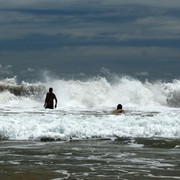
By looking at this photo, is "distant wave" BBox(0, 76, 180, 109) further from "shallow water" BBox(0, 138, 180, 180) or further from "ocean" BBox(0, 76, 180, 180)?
"shallow water" BBox(0, 138, 180, 180)

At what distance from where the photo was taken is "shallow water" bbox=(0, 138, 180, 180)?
26.9ft

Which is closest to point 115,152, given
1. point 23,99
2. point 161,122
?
point 161,122

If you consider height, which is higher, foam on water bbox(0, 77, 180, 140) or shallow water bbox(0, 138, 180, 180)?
foam on water bbox(0, 77, 180, 140)

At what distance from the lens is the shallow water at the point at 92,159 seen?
26.9 feet

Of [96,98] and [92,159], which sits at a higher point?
[96,98]

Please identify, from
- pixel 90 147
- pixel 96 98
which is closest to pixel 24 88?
pixel 96 98

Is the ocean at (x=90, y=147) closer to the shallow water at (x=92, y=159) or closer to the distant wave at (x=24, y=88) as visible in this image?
the shallow water at (x=92, y=159)

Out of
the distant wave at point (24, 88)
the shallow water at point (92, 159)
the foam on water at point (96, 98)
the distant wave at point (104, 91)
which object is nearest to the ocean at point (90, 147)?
the shallow water at point (92, 159)

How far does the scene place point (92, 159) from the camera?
971 centimetres

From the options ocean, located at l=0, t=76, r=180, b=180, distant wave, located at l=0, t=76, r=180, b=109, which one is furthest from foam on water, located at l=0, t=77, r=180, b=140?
ocean, located at l=0, t=76, r=180, b=180

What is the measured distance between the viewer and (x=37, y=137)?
13.5m

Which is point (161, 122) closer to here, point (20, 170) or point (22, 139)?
point (22, 139)

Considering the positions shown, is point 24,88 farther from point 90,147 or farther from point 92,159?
point 92,159

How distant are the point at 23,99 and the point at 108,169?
24763 mm
